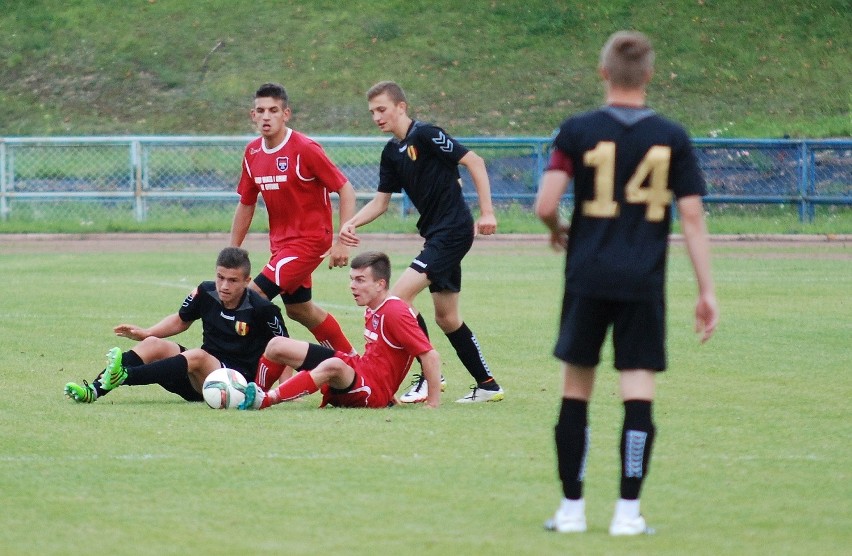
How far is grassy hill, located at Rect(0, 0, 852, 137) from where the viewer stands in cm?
3312

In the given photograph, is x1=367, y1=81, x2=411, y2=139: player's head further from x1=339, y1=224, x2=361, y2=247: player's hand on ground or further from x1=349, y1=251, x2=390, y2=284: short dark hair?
x1=349, y1=251, x2=390, y2=284: short dark hair

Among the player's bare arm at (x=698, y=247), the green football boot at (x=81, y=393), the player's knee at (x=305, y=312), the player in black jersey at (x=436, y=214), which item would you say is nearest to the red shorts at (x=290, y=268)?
the player's knee at (x=305, y=312)

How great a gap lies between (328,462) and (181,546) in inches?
63.0

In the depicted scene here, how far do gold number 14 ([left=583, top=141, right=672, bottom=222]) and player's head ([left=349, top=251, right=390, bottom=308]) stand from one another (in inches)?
128

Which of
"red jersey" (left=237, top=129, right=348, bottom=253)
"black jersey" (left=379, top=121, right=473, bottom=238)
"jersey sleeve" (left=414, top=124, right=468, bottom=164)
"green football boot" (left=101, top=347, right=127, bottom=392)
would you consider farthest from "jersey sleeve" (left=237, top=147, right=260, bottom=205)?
"green football boot" (left=101, top=347, right=127, bottom=392)

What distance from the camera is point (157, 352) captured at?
8.72 meters

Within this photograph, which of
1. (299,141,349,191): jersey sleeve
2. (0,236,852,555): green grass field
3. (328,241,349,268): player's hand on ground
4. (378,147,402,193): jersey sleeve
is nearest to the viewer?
(0,236,852,555): green grass field

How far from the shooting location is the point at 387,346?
8.36 metres

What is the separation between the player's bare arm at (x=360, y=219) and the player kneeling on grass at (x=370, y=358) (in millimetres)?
489

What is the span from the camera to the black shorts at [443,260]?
8.90 meters

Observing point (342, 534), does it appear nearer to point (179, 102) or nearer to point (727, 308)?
Result: point (727, 308)

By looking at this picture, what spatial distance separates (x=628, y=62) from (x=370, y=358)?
12.0ft

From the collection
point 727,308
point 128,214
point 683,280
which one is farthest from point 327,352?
point 128,214

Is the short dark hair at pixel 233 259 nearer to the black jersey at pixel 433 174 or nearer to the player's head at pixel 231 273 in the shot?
the player's head at pixel 231 273
